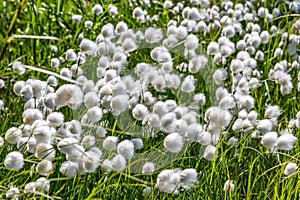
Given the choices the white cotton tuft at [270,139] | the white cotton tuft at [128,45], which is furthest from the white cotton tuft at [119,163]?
the white cotton tuft at [128,45]

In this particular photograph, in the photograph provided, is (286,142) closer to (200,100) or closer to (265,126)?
(265,126)

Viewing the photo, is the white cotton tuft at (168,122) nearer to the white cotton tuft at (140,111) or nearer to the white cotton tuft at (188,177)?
the white cotton tuft at (140,111)

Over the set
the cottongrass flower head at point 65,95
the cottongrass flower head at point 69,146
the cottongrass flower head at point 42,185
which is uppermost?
the cottongrass flower head at point 65,95

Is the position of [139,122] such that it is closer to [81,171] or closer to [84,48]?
[84,48]

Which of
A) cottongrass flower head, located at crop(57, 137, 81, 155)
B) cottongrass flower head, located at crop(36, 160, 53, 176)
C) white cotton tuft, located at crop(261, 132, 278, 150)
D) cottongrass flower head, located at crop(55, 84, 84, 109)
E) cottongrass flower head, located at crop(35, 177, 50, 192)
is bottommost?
cottongrass flower head, located at crop(35, 177, 50, 192)

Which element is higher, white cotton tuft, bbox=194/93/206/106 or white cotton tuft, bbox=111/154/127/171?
white cotton tuft, bbox=111/154/127/171

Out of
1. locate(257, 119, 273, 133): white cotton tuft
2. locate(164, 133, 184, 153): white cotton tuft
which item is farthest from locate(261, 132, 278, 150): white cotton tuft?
locate(164, 133, 184, 153): white cotton tuft

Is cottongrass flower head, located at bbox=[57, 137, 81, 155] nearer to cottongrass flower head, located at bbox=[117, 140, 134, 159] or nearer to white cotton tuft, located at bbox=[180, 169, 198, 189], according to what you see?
cottongrass flower head, located at bbox=[117, 140, 134, 159]

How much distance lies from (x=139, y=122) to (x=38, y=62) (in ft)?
3.38

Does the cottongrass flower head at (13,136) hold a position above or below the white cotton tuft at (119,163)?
above

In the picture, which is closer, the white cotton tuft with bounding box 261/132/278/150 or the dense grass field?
the dense grass field

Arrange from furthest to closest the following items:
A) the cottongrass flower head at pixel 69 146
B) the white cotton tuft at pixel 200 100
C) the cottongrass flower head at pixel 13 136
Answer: the white cotton tuft at pixel 200 100
the cottongrass flower head at pixel 13 136
the cottongrass flower head at pixel 69 146

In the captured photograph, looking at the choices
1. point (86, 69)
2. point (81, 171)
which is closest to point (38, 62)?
point (86, 69)

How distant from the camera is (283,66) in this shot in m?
2.74
